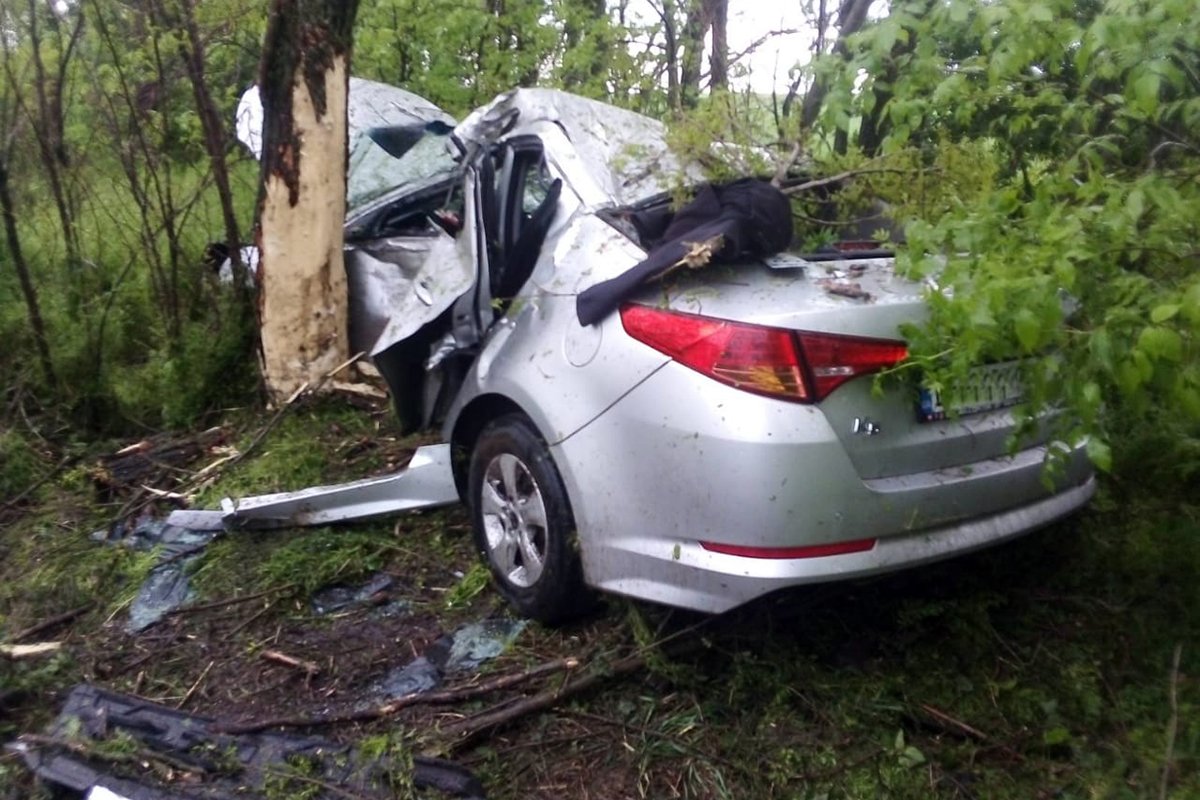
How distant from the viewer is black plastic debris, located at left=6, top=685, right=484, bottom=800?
3348mm

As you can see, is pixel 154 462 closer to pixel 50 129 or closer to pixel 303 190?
pixel 303 190

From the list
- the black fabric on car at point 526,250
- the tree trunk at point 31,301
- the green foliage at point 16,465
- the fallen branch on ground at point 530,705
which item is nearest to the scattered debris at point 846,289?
the black fabric on car at point 526,250

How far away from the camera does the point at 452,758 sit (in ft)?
11.6

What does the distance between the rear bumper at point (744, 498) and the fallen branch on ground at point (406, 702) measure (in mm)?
390

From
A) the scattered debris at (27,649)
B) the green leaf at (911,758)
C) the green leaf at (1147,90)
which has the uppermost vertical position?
the green leaf at (1147,90)

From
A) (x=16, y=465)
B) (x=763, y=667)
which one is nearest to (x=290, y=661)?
(x=763, y=667)

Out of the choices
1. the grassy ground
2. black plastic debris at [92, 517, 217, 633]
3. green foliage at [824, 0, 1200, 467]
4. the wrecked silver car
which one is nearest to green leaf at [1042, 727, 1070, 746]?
the grassy ground

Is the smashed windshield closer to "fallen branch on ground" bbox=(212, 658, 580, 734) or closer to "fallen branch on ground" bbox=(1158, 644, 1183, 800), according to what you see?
"fallen branch on ground" bbox=(212, 658, 580, 734)

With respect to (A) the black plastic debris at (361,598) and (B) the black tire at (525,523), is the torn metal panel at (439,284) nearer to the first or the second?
(B) the black tire at (525,523)

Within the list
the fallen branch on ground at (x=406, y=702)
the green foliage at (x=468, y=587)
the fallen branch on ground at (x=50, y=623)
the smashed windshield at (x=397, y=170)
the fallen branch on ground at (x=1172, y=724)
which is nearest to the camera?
the fallen branch on ground at (x=1172, y=724)

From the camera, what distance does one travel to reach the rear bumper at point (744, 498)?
3203mm

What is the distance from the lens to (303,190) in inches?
225

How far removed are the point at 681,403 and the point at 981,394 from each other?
93 cm

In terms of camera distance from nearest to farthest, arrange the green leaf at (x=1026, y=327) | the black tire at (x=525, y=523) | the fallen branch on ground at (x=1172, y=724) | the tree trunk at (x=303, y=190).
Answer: the green leaf at (x=1026, y=327), the fallen branch on ground at (x=1172, y=724), the black tire at (x=525, y=523), the tree trunk at (x=303, y=190)
